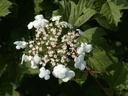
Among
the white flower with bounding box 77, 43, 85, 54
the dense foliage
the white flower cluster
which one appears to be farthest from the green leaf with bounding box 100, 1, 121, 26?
the white flower with bounding box 77, 43, 85, 54

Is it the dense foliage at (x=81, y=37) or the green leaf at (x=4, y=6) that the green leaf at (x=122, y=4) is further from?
the green leaf at (x=4, y=6)

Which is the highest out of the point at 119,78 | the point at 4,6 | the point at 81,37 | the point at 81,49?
the point at 4,6

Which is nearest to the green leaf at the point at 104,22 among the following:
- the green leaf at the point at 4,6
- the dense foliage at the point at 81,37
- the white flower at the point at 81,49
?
the dense foliage at the point at 81,37

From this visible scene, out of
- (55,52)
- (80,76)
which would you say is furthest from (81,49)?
(80,76)

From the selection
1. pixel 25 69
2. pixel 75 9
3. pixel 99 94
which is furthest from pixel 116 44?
pixel 25 69

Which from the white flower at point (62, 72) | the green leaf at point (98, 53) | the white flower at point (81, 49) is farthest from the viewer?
the green leaf at point (98, 53)

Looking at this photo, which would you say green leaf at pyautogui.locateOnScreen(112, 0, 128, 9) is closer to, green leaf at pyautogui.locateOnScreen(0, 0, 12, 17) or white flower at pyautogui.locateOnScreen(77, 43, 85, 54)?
white flower at pyautogui.locateOnScreen(77, 43, 85, 54)

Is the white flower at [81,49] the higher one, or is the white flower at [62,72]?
the white flower at [81,49]

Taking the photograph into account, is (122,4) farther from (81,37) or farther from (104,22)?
(81,37)
